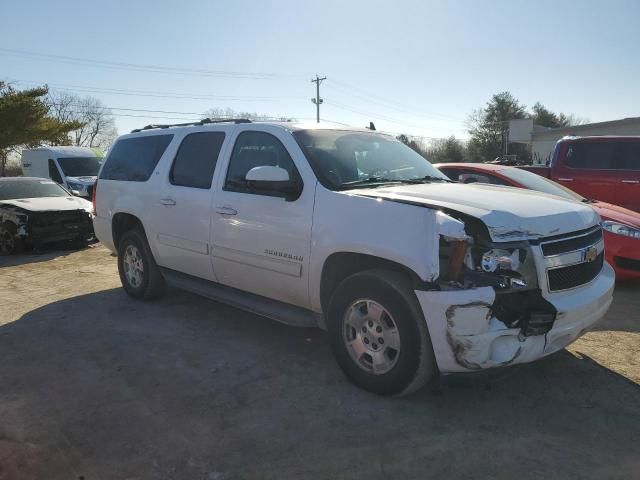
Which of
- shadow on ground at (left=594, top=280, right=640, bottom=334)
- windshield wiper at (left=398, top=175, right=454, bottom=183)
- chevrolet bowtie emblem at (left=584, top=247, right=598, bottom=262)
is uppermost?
windshield wiper at (left=398, top=175, right=454, bottom=183)

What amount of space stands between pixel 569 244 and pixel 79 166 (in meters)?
16.7

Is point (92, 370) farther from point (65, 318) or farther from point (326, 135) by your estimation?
point (326, 135)

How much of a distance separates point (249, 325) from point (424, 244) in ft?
8.49

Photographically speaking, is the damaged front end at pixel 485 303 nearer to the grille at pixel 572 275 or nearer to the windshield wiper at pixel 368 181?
the grille at pixel 572 275

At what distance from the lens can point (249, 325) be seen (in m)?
5.19

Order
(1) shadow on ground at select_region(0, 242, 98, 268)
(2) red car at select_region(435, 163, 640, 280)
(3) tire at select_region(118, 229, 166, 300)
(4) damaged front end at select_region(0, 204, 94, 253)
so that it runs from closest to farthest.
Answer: (3) tire at select_region(118, 229, 166, 300) < (2) red car at select_region(435, 163, 640, 280) < (1) shadow on ground at select_region(0, 242, 98, 268) < (4) damaged front end at select_region(0, 204, 94, 253)

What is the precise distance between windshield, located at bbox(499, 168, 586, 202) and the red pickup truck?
183cm

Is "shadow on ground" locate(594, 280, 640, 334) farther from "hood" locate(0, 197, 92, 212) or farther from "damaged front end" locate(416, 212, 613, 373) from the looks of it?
"hood" locate(0, 197, 92, 212)

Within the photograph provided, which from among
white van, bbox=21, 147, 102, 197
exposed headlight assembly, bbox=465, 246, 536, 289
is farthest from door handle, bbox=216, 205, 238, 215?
white van, bbox=21, 147, 102, 197

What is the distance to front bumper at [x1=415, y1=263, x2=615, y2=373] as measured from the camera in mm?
3004

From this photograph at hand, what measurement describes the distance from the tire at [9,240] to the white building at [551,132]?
2991cm

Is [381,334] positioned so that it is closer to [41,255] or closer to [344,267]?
[344,267]

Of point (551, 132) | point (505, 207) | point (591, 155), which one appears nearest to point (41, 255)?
point (505, 207)

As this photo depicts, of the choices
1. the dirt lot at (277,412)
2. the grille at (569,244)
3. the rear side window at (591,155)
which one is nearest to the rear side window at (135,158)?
the dirt lot at (277,412)
